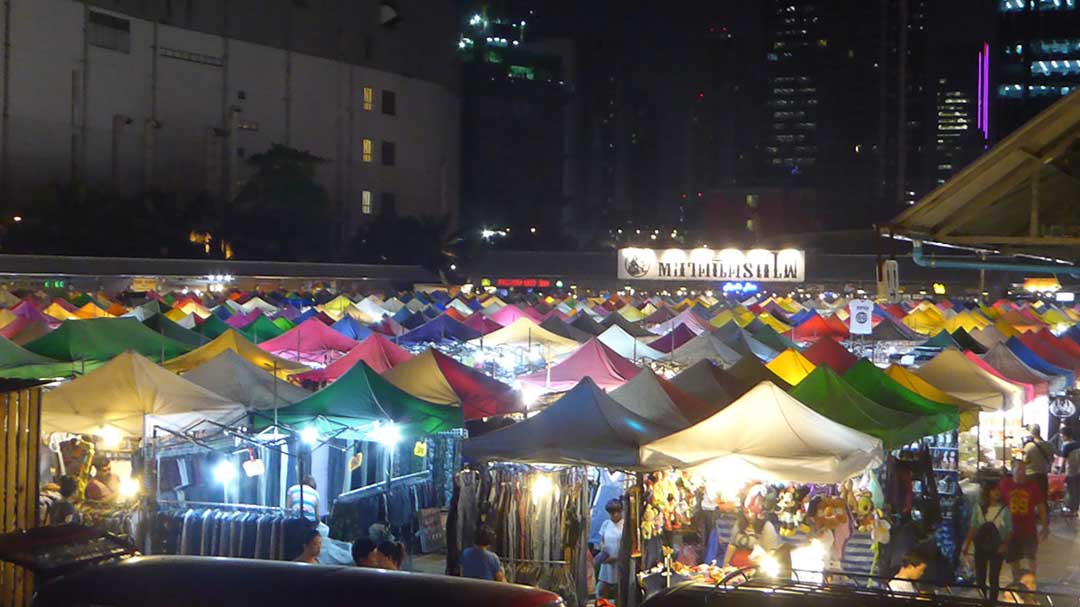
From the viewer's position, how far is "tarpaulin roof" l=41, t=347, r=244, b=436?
11.2 metres

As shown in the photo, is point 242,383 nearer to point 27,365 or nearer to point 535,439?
point 27,365

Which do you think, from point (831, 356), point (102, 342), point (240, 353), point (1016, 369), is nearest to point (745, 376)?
point (831, 356)

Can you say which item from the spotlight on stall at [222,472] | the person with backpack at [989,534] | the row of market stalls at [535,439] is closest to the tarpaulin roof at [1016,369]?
the row of market stalls at [535,439]

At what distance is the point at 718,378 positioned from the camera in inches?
510

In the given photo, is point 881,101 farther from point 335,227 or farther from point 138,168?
point 138,168

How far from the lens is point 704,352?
62.0 ft

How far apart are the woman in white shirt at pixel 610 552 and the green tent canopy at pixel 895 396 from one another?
3482 mm

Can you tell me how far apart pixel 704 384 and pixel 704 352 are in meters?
6.12

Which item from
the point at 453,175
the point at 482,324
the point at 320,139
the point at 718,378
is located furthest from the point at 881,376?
the point at 453,175

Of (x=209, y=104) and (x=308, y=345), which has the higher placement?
(x=209, y=104)

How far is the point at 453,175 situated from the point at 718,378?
59.6 m

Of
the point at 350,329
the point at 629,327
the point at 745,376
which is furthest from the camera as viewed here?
the point at 629,327

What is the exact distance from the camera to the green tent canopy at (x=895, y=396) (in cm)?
1228

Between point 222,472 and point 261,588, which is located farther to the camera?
point 222,472
